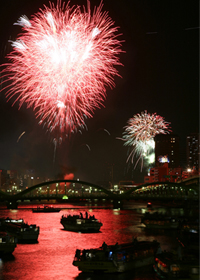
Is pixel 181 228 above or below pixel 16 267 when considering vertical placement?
above

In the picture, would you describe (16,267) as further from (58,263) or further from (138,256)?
(138,256)

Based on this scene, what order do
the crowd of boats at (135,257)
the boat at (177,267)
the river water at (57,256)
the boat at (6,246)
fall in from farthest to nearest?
the boat at (6,246) → the river water at (57,256) → the crowd of boats at (135,257) → the boat at (177,267)

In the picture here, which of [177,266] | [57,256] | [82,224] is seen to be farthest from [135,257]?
[82,224]

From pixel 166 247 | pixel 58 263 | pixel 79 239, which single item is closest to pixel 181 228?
pixel 166 247

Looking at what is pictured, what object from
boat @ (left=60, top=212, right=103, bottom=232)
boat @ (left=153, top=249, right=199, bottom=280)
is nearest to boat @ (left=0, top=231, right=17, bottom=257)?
boat @ (left=153, top=249, right=199, bottom=280)

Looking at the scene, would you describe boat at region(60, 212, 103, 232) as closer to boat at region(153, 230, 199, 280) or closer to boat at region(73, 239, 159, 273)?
boat at region(73, 239, 159, 273)

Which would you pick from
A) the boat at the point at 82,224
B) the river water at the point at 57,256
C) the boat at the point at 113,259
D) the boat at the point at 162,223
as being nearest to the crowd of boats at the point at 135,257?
the boat at the point at 113,259

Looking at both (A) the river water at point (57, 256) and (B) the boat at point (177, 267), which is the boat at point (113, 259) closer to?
(A) the river water at point (57, 256)

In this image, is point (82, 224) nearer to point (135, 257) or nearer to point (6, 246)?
point (6, 246)

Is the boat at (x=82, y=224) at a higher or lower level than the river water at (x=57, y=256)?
higher
